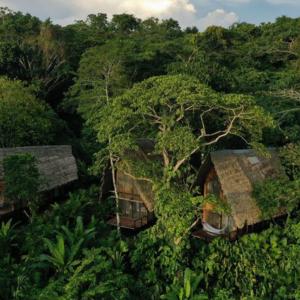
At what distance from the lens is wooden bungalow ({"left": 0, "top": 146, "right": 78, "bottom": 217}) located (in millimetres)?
16578

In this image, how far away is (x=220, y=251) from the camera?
14438mm

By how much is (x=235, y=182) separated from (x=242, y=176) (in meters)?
0.56

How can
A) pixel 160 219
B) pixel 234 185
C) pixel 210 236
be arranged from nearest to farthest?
pixel 160 219 < pixel 234 185 < pixel 210 236

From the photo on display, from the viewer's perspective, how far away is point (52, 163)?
19.4 metres

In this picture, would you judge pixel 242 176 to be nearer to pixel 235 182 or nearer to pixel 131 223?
pixel 235 182

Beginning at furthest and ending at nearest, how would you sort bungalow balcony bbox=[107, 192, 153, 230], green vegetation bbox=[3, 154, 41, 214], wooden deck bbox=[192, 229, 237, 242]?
bungalow balcony bbox=[107, 192, 153, 230] → wooden deck bbox=[192, 229, 237, 242] → green vegetation bbox=[3, 154, 41, 214]

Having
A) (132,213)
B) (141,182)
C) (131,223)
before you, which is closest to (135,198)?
A: (132,213)

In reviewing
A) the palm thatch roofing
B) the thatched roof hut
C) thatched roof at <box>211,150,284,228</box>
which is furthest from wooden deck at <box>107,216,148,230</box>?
thatched roof at <box>211,150,284,228</box>

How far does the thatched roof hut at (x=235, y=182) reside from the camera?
50.4 feet

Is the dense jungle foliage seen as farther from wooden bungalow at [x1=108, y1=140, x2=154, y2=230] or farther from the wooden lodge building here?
wooden bungalow at [x1=108, y1=140, x2=154, y2=230]

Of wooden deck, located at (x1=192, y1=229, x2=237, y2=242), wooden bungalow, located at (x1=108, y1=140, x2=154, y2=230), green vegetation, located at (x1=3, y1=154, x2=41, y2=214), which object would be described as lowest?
wooden deck, located at (x1=192, y1=229, x2=237, y2=242)

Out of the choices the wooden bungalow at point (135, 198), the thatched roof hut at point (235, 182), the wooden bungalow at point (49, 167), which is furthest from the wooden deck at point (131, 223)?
the wooden bungalow at point (49, 167)

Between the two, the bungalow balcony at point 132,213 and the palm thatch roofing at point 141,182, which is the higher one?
the palm thatch roofing at point 141,182

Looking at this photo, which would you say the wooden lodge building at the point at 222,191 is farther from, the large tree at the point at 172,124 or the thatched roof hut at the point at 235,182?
the large tree at the point at 172,124
